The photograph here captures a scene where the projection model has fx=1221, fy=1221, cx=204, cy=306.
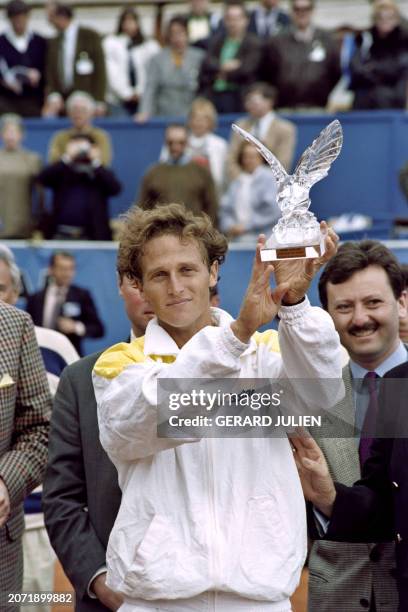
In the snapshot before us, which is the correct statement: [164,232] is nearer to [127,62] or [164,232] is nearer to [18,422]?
[18,422]

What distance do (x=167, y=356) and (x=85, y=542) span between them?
2.94ft

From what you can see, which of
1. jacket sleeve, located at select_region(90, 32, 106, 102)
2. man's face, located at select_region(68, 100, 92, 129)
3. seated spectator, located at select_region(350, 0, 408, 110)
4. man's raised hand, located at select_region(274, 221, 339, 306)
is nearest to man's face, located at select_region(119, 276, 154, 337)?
man's raised hand, located at select_region(274, 221, 339, 306)

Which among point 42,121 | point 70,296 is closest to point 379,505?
point 70,296

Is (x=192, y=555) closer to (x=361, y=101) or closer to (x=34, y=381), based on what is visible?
(x=34, y=381)

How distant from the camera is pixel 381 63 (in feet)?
41.8

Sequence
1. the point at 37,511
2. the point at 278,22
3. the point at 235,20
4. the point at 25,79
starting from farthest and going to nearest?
the point at 25,79, the point at 278,22, the point at 235,20, the point at 37,511

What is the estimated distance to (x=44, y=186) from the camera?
40.9 feet

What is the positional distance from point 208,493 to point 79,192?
9.33 meters

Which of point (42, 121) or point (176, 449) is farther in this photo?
point (42, 121)

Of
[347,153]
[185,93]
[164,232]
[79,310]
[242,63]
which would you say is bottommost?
[164,232]

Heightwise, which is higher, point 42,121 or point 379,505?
point 42,121

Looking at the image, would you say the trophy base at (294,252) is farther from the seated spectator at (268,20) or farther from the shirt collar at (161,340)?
the seated spectator at (268,20)

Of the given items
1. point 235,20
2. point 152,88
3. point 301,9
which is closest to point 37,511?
point 301,9

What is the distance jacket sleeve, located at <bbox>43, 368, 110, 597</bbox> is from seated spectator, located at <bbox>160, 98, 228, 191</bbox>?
807 cm
